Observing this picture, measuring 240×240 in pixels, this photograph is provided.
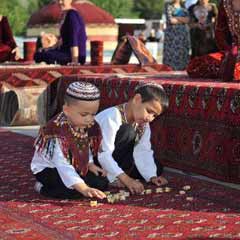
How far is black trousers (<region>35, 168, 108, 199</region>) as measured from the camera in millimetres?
3393

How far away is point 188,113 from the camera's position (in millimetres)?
4047

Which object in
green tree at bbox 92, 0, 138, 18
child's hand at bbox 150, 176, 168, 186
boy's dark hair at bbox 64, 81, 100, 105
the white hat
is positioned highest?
boy's dark hair at bbox 64, 81, 100, 105

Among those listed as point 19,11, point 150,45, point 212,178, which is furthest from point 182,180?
point 19,11

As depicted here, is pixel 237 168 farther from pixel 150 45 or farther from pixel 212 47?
pixel 150 45

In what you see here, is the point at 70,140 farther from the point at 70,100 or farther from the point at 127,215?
the point at 127,215

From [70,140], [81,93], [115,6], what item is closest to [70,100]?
[81,93]

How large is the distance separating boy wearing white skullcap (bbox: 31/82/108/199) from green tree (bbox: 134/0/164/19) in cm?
4780

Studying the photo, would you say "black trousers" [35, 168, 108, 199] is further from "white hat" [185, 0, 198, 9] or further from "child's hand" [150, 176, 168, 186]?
"white hat" [185, 0, 198, 9]

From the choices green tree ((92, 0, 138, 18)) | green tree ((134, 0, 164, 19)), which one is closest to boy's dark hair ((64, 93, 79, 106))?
green tree ((92, 0, 138, 18))

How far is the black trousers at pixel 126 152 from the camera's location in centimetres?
372

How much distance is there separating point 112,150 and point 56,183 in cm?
33

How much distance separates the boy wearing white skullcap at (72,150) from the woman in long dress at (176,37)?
5.56 meters

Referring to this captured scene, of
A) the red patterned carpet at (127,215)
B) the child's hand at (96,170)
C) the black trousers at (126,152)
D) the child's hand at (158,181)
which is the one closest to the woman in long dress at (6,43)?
the red patterned carpet at (127,215)

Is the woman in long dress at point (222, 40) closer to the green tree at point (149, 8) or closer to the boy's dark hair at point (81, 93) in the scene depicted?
the boy's dark hair at point (81, 93)
